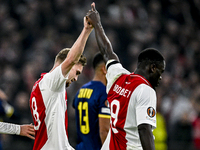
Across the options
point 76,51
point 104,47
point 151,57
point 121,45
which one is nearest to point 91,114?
point 104,47

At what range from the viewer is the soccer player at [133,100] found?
312cm

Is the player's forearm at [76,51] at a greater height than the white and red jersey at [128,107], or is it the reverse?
the player's forearm at [76,51]

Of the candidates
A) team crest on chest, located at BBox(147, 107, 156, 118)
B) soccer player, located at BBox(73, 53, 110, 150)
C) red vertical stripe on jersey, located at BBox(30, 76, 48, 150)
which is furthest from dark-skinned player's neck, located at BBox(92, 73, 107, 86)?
team crest on chest, located at BBox(147, 107, 156, 118)

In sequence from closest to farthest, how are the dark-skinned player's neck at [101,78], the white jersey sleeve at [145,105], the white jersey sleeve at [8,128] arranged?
the white jersey sleeve at [145,105], the white jersey sleeve at [8,128], the dark-skinned player's neck at [101,78]

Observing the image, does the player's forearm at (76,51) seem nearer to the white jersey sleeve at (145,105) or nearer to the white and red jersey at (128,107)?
the white and red jersey at (128,107)

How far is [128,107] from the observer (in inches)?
130

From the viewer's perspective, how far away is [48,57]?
1027cm

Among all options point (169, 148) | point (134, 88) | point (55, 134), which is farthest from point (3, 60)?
point (134, 88)

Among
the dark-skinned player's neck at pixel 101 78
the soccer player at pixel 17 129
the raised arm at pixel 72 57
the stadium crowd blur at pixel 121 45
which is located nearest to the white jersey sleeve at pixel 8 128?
the soccer player at pixel 17 129

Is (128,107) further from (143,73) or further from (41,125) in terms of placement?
(41,125)

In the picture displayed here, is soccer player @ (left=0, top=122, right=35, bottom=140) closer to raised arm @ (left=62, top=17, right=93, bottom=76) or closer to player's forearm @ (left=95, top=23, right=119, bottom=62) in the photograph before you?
raised arm @ (left=62, top=17, right=93, bottom=76)

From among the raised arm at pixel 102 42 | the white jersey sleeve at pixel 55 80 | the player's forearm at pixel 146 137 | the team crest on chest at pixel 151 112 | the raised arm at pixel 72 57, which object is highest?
the raised arm at pixel 102 42

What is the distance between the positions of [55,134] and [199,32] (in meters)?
10.8

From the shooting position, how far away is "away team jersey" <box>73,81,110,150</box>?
4895 millimetres
